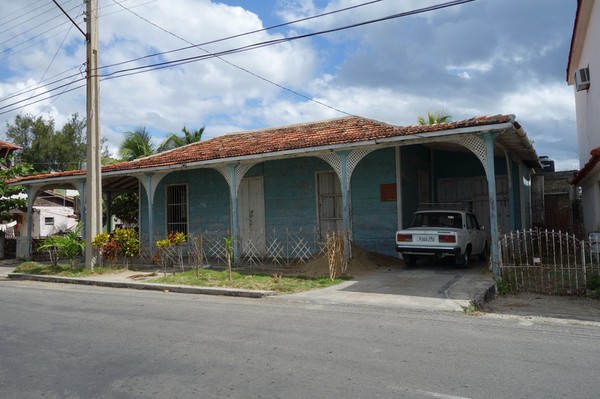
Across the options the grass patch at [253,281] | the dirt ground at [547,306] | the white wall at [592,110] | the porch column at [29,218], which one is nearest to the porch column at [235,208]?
the grass patch at [253,281]

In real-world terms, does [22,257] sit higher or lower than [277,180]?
lower

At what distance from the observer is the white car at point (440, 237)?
11547 millimetres

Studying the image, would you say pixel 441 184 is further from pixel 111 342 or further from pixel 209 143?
pixel 111 342

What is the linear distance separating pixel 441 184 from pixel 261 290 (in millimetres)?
9139

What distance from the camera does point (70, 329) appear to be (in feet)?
21.9

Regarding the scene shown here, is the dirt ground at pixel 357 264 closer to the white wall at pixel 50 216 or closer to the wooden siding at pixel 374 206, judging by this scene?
the wooden siding at pixel 374 206

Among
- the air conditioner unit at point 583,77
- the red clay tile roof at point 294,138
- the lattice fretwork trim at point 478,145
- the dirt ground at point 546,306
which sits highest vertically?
the air conditioner unit at point 583,77

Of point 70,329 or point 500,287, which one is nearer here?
point 70,329

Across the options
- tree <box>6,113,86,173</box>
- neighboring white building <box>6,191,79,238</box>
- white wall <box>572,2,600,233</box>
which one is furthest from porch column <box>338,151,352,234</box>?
tree <box>6,113,86,173</box>

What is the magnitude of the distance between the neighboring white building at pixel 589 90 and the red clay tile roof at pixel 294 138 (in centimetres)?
403

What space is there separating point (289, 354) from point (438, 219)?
8201 mm

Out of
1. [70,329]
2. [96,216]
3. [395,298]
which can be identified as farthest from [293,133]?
[70,329]

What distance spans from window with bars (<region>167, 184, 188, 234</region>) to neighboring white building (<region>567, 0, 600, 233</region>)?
13144mm

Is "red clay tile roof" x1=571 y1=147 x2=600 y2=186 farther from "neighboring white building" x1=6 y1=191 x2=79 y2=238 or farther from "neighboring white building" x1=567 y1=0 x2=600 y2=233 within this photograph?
"neighboring white building" x1=6 y1=191 x2=79 y2=238
